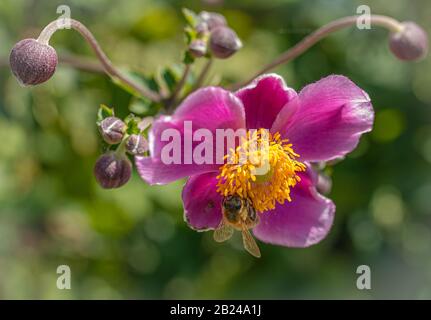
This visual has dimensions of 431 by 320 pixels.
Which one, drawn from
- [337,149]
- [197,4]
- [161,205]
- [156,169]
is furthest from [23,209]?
[337,149]

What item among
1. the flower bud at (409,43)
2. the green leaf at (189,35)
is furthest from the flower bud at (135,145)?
the flower bud at (409,43)

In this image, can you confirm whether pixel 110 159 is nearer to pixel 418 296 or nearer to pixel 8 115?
pixel 8 115

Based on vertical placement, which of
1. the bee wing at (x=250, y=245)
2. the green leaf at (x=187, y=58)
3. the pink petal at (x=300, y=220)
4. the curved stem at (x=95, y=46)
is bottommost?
the bee wing at (x=250, y=245)

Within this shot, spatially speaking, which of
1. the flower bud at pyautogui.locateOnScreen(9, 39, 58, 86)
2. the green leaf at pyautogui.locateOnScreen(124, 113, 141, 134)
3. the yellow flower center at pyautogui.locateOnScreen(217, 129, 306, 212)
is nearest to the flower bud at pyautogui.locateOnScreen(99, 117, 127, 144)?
the green leaf at pyautogui.locateOnScreen(124, 113, 141, 134)

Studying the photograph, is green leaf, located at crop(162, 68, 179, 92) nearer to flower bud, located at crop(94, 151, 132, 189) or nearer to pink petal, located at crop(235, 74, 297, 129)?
pink petal, located at crop(235, 74, 297, 129)

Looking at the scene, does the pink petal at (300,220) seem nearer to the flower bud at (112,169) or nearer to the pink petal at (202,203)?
the pink petal at (202,203)

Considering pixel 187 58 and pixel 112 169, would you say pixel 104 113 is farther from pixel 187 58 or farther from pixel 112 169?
pixel 187 58
